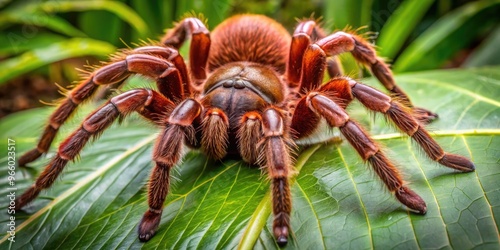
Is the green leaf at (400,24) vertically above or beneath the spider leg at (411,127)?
beneath

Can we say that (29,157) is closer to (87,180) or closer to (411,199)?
(87,180)

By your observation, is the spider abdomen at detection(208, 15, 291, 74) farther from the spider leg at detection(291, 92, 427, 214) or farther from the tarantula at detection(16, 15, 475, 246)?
the spider leg at detection(291, 92, 427, 214)

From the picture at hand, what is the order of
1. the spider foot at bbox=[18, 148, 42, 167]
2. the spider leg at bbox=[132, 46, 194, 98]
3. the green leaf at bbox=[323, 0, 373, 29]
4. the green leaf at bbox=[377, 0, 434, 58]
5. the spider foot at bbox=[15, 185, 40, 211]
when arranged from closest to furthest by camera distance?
the spider foot at bbox=[15, 185, 40, 211], the spider leg at bbox=[132, 46, 194, 98], the spider foot at bbox=[18, 148, 42, 167], the green leaf at bbox=[377, 0, 434, 58], the green leaf at bbox=[323, 0, 373, 29]

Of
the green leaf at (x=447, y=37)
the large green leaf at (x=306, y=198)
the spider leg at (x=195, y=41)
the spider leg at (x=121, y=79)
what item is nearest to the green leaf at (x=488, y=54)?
the green leaf at (x=447, y=37)

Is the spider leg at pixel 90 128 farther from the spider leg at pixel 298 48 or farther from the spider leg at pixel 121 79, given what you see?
the spider leg at pixel 298 48

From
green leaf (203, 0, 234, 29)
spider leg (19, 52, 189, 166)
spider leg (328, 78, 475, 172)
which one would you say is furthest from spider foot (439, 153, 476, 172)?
green leaf (203, 0, 234, 29)

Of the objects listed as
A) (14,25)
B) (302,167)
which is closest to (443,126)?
(302,167)

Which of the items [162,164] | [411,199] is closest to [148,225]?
[162,164]
